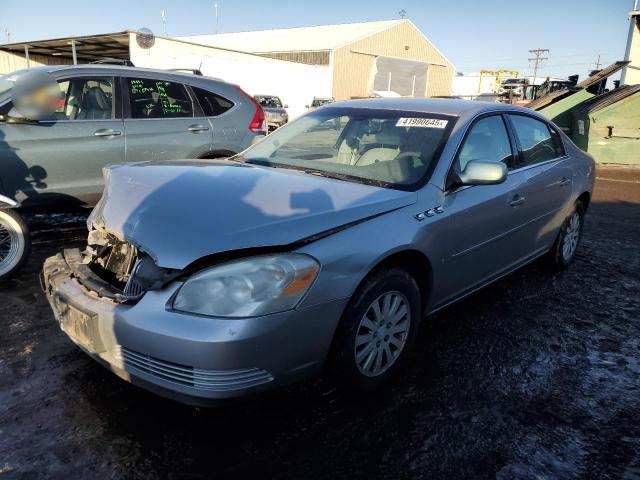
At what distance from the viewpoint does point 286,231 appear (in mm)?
2311

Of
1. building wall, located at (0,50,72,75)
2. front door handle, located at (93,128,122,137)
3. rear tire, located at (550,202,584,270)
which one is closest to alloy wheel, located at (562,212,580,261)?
rear tire, located at (550,202,584,270)

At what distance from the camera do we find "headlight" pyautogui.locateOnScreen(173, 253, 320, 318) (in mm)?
2154

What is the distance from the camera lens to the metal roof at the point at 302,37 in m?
41.7

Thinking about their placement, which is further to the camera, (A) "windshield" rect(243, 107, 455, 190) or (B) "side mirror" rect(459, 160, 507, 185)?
(A) "windshield" rect(243, 107, 455, 190)

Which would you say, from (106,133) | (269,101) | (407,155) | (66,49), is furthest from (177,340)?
(66,49)

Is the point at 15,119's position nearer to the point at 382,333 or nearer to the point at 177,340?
the point at 177,340

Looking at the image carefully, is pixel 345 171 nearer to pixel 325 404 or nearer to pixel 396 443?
pixel 325 404

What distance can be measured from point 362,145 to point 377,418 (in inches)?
72.0

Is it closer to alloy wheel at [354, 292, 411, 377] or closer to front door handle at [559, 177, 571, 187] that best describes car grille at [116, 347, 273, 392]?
alloy wheel at [354, 292, 411, 377]

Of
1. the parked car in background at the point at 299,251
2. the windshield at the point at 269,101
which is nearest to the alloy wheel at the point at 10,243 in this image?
the parked car in background at the point at 299,251

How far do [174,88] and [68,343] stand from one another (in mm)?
3493

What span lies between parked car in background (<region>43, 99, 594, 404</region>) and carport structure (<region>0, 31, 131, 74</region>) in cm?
2576

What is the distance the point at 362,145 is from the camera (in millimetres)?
3553

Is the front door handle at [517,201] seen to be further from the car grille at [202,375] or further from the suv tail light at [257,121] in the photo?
the suv tail light at [257,121]
